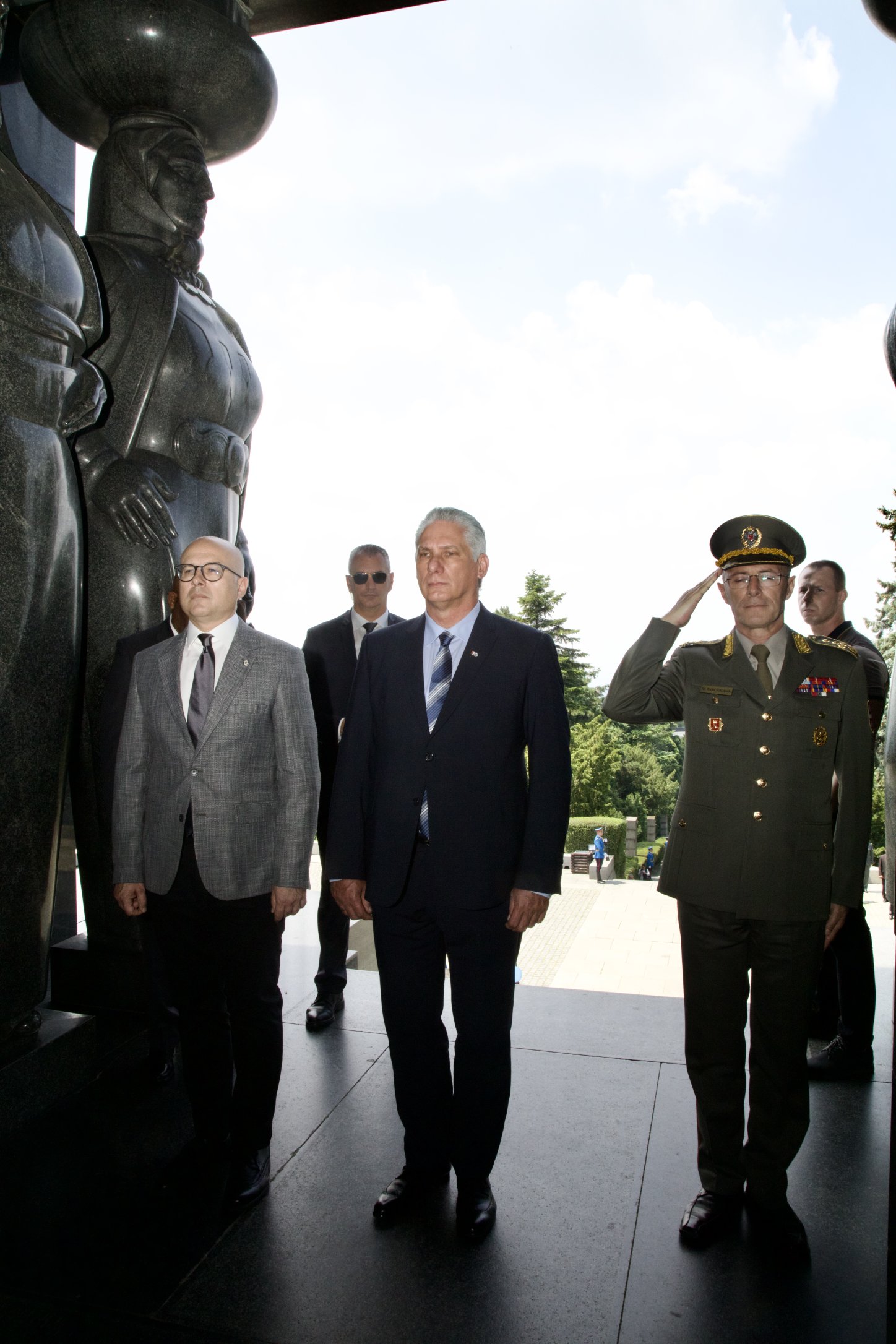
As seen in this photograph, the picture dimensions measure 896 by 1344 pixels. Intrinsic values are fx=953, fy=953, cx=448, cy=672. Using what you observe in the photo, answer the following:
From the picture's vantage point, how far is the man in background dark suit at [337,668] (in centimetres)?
377

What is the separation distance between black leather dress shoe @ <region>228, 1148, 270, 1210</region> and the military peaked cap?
194cm

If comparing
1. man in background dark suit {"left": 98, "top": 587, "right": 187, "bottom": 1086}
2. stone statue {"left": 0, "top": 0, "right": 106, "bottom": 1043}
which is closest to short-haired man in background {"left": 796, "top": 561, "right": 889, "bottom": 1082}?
man in background dark suit {"left": 98, "top": 587, "right": 187, "bottom": 1086}

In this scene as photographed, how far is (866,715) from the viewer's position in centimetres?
234

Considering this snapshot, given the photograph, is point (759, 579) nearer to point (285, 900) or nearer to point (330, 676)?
point (285, 900)

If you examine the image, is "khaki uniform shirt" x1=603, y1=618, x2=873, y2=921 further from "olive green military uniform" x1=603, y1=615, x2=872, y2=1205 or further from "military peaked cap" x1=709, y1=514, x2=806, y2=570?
"military peaked cap" x1=709, y1=514, x2=806, y2=570

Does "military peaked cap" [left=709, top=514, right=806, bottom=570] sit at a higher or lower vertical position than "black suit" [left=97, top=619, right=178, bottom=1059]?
higher

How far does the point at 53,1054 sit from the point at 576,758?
3289 cm

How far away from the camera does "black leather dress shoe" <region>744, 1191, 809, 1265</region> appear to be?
7.18 feet

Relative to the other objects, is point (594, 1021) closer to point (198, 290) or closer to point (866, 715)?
point (866, 715)

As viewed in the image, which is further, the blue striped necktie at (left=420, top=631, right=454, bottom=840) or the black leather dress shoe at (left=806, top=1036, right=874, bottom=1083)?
the black leather dress shoe at (left=806, top=1036, right=874, bottom=1083)

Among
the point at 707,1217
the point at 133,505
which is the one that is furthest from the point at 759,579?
the point at 133,505

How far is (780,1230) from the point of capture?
2244mm

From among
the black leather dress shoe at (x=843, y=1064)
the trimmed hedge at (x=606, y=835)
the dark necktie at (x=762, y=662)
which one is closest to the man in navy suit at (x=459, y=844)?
the dark necktie at (x=762, y=662)

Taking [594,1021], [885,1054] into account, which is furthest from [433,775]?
[885,1054]
